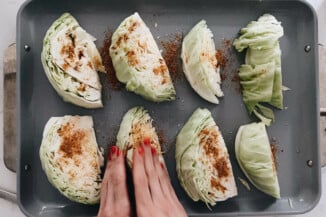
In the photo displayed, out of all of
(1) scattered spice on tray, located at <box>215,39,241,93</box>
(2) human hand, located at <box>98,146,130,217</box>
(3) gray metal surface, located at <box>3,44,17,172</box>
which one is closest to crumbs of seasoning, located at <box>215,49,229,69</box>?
(1) scattered spice on tray, located at <box>215,39,241,93</box>

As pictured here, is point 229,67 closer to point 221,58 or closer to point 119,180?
point 221,58

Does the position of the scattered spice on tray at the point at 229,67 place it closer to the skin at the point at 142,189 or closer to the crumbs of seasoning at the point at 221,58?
the crumbs of seasoning at the point at 221,58

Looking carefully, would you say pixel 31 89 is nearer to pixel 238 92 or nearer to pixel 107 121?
pixel 107 121

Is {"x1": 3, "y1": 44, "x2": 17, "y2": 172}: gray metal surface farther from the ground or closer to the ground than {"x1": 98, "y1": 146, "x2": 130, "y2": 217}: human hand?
farther from the ground

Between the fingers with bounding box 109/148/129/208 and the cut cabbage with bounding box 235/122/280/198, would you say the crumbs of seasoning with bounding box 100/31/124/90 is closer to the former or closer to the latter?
the fingers with bounding box 109/148/129/208

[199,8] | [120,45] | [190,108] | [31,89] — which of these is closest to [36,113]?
[31,89]

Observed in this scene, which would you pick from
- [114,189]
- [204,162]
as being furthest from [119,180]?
[204,162]

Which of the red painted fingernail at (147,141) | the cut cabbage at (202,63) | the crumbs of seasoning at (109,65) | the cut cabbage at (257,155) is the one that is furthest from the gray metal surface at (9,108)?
the cut cabbage at (257,155)
